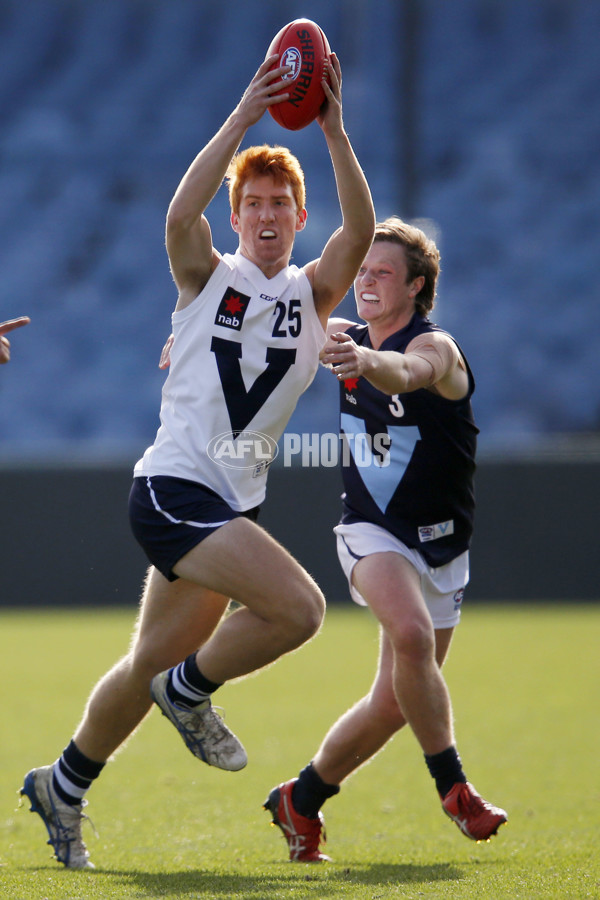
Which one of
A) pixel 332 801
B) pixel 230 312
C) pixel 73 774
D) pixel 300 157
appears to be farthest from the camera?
pixel 300 157

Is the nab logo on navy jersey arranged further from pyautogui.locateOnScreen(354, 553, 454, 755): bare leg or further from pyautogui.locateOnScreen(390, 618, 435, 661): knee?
pyautogui.locateOnScreen(390, 618, 435, 661): knee

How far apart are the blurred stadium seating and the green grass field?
19.9 feet

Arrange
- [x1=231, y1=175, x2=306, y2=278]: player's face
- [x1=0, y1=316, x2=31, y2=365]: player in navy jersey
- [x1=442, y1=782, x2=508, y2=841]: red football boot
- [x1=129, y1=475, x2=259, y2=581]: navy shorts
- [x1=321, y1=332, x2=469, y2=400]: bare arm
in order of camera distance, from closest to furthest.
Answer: [x1=321, y1=332, x2=469, y2=400]: bare arm < [x1=0, y1=316, x2=31, y2=365]: player in navy jersey < [x1=129, y1=475, x2=259, y2=581]: navy shorts < [x1=442, y1=782, x2=508, y2=841]: red football boot < [x1=231, y1=175, x2=306, y2=278]: player's face

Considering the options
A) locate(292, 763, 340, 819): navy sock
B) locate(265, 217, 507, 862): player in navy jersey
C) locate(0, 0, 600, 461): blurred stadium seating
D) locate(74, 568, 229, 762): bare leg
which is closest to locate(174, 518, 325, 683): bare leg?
locate(74, 568, 229, 762): bare leg

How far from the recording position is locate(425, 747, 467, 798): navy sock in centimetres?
379

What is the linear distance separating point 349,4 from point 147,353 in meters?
5.80

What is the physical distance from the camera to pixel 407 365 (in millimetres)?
3531

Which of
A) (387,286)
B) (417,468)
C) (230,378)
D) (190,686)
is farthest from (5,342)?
(417,468)

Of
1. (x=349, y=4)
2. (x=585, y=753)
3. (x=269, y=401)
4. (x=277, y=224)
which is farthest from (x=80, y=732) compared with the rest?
(x=349, y=4)

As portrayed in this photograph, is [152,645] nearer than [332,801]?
Yes

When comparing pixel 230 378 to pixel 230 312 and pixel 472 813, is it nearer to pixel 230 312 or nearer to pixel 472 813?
pixel 230 312

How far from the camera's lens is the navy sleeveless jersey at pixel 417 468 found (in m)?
4.07

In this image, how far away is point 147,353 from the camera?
15922mm

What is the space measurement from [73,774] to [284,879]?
0.85 meters
